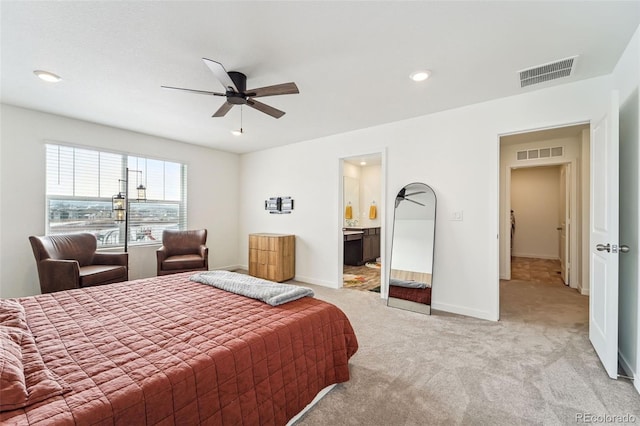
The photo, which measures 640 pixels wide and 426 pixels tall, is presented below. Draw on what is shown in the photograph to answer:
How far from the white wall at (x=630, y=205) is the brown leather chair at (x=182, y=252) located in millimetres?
4770

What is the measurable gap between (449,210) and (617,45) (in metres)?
1.97

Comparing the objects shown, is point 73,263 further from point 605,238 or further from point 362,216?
point 362,216

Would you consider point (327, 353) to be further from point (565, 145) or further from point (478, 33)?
point (565, 145)

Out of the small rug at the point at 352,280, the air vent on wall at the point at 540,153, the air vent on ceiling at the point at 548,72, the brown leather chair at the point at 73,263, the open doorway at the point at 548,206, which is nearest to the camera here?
the air vent on ceiling at the point at 548,72

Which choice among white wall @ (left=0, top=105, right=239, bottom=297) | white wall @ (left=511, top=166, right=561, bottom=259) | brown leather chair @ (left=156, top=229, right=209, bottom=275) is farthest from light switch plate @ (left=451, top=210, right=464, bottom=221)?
white wall @ (left=511, top=166, right=561, bottom=259)

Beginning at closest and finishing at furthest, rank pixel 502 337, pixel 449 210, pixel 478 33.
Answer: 1. pixel 478 33
2. pixel 502 337
3. pixel 449 210

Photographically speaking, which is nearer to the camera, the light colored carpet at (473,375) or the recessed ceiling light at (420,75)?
the light colored carpet at (473,375)

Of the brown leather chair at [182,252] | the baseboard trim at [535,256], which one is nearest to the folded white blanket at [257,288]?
the brown leather chair at [182,252]

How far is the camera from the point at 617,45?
7.07ft

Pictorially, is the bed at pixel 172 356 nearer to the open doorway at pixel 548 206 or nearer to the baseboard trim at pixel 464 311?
the baseboard trim at pixel 464 311

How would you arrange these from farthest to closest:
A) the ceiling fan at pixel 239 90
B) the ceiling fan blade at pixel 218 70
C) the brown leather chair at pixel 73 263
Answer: the brown leather chair at pixel 73 263
the ceiling fan at pixel 239 90
the ceiling fan blade at pixel 218 70

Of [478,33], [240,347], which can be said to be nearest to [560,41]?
[478,33]

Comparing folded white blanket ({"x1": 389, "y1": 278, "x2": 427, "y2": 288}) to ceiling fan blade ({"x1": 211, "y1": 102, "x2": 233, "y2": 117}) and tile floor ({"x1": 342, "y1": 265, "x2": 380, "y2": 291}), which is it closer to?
tile floor ({"x1": 342, "y1": 265, "x2": 380, "y2": 291})

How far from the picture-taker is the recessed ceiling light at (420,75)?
256cm
